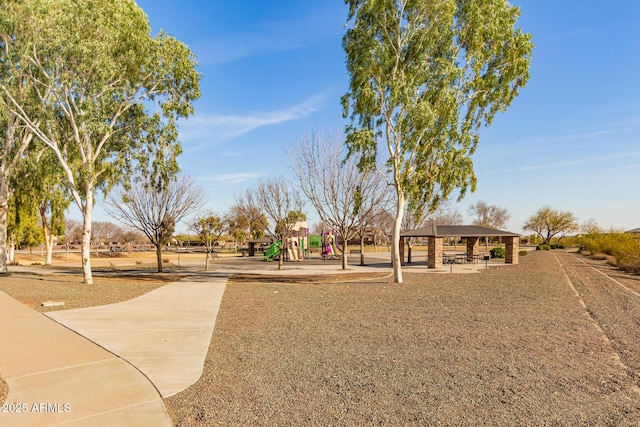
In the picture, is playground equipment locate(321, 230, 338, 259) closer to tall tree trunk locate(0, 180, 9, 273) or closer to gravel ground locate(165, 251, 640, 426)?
tall tree trunk locate(0, 180, 9, 273)

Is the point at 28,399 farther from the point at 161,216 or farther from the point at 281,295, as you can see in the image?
the point at 161,216

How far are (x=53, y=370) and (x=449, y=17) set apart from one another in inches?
690

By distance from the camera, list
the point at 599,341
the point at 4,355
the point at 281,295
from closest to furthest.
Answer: the point at 4,355 → the point at 599,341 → the point at 281,295

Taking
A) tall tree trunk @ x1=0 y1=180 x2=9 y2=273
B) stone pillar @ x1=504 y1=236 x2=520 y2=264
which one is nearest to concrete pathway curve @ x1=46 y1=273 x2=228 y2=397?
tall tree trunk @ x1=0 y1=180 x2=9 y2=273

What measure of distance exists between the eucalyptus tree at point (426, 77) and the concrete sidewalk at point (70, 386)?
1272 centimetres

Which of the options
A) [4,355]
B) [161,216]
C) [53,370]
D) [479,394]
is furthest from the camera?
[161,216]

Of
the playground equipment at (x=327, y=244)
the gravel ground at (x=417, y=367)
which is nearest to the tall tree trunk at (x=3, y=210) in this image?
the gravel ground at (x=417, y=367)

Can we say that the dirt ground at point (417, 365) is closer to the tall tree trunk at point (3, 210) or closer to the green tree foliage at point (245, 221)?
the tall tree trunk at point (3, 210)

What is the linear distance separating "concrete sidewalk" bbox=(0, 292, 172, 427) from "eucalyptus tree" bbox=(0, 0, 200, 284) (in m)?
10.4

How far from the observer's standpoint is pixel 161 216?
77.7ft

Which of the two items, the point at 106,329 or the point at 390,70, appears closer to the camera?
the point at 106,329

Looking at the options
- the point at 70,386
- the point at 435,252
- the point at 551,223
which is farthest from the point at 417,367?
the point at 551,223

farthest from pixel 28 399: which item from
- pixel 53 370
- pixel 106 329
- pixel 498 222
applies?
pixel 498 222

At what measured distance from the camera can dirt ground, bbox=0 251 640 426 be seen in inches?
161
